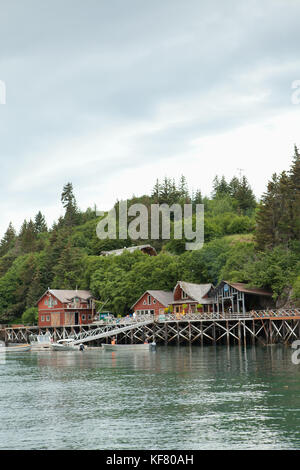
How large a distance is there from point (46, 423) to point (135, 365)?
21.9m

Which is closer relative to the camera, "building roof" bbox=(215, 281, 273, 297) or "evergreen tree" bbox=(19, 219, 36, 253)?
"building roof" bbox=(215, 281, 273, 297)

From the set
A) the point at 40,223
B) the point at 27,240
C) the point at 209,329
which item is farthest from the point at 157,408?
the point at 40,223

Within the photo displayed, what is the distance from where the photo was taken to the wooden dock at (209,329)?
55750 mm

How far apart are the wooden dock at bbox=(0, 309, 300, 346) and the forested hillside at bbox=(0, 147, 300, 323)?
3.83 meters

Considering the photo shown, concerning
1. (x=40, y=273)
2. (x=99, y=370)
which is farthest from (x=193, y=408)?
(x=40, y=273)

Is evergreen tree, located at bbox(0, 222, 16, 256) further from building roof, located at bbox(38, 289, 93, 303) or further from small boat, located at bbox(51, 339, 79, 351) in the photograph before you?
small boat, located at bbox(51, 339, 79, 351)

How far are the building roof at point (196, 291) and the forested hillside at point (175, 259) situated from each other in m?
3.24

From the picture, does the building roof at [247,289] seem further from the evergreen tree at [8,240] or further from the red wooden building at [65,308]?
the evergreen tree at [8,240]

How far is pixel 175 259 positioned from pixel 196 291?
473 inches

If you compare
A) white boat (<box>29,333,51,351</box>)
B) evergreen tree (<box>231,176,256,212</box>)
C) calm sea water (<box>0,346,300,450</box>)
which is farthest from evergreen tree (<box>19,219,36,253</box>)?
calm sea water (<box>0,346,300,450</box>)

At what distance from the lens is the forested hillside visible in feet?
211

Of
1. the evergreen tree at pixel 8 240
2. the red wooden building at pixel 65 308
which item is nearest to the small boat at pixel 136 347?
the red wooden building at pixel 65 308

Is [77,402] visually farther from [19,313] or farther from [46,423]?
[19,313]

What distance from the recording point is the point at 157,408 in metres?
21.4
